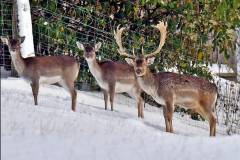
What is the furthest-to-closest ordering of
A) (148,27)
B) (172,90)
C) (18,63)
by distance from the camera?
(148,27), (18,63), (172,90)

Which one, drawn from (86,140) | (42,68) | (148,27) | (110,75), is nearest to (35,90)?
(42,68)

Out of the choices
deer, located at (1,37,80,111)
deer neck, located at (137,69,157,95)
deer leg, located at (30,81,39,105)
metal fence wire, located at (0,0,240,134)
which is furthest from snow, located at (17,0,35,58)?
deer neck, located at (137,69,157,95)

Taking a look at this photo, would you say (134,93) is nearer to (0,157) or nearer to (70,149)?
(70,149)

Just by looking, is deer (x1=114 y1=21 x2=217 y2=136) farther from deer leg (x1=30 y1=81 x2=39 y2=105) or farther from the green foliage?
the green foliage

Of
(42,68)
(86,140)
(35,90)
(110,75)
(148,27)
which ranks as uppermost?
(148,27)

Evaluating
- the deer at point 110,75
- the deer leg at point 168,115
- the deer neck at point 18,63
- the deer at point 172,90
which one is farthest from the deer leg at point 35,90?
the deer leg at point 168,115

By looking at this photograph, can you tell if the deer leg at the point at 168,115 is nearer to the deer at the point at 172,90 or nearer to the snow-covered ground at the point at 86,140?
the deer at the point at 172,90

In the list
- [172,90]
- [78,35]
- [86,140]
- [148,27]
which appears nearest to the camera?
[86,140]

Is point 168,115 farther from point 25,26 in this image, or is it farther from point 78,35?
point 78,35

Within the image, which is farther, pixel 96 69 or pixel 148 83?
pixel 96 69

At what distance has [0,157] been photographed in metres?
5.73

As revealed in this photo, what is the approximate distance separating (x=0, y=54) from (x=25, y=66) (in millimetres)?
2250

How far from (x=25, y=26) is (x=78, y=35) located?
1878 millimetres

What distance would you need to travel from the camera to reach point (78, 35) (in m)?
12.5
